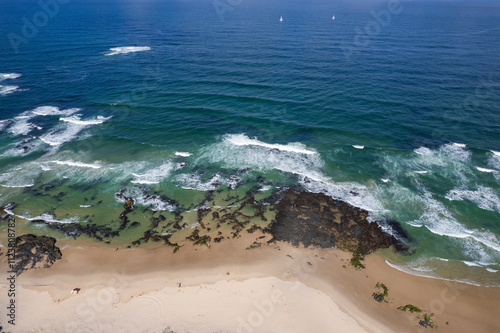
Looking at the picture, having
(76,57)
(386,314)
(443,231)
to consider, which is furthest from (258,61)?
(386,314)

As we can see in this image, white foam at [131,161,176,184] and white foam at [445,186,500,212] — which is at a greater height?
white foam at [445,186,500,212]

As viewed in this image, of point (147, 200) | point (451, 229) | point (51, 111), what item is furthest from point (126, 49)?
point (451, 229)

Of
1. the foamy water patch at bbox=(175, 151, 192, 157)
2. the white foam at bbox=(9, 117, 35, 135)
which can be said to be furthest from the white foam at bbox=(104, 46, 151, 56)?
the foamy water patch at bbox=(175, 151, 192, 157)

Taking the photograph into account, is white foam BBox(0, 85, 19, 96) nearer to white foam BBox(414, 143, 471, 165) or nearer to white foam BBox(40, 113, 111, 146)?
white foam BBox(40, 113, 111, 146)

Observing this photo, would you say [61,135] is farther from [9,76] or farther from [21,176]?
[9,76]

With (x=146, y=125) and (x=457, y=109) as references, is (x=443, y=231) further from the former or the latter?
(x=146, y=125)

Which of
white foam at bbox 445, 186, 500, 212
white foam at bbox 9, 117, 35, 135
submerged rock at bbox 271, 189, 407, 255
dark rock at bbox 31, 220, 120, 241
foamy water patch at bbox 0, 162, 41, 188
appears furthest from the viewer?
white foam at bbox 9, 117, 35, 135
